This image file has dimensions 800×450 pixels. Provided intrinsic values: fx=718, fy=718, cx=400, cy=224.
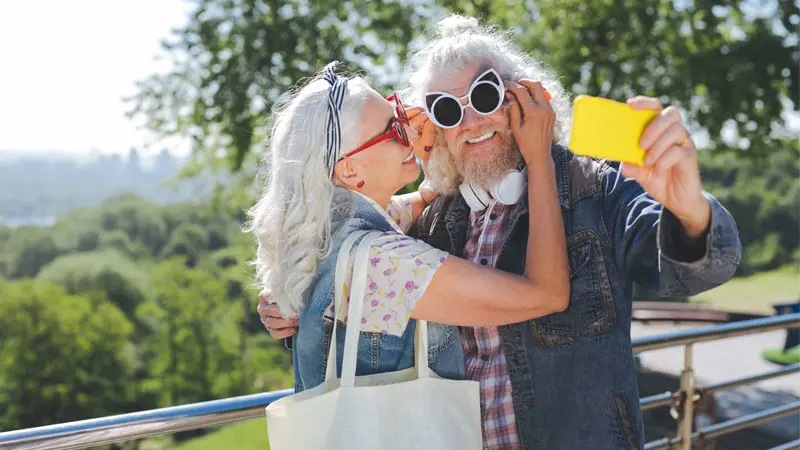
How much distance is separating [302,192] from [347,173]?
0.13 meters

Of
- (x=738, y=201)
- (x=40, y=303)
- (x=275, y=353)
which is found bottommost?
(x=275, y=353)

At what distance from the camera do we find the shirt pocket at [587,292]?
1.74 m

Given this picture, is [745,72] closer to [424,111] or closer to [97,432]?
[424,111]

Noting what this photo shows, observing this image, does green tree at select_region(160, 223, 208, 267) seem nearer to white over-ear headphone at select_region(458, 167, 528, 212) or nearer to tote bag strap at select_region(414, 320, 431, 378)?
white over-ear headphone at select_region(458, 167, 528, 212)

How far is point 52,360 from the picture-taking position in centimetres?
3103

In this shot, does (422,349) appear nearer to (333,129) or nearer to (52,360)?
(333,129)

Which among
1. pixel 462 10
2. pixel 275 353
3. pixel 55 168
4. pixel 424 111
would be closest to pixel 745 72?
pixel 462 10

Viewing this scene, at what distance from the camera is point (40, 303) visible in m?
31.3

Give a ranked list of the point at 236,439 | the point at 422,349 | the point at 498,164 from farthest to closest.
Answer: the point at 236,439 → the point at 498,164 → the point at 422,349

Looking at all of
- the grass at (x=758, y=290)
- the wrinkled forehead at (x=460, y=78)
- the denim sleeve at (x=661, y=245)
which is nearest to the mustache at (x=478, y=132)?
the wrinkled forehead at (x=460, y=78)

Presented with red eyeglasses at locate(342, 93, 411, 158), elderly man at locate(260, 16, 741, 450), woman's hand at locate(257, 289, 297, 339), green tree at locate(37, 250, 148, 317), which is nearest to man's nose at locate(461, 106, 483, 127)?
elderly man at locate(260, 16, 741, 450)

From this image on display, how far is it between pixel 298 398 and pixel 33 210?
79715mm

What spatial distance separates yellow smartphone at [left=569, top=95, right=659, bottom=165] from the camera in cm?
113

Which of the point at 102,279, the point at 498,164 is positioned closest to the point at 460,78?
the point at 498,164
